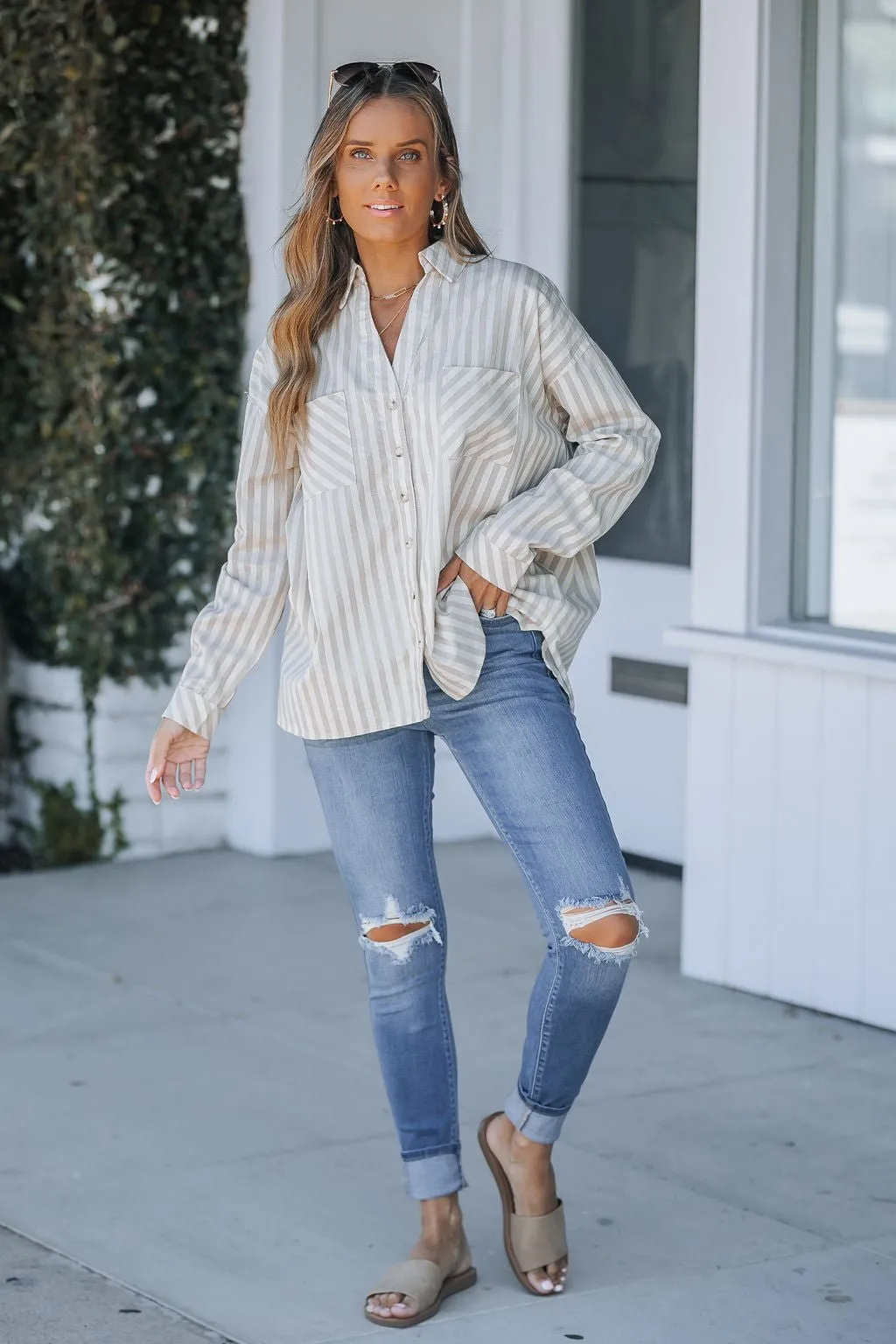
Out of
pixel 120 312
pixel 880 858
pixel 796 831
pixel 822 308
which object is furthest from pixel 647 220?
pixel 880 858

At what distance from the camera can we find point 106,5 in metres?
5.70

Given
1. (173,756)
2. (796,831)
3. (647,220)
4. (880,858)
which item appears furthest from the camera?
(647,220)

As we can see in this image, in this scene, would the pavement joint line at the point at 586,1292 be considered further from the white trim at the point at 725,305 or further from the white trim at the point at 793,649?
the white trim at the point at 725,305

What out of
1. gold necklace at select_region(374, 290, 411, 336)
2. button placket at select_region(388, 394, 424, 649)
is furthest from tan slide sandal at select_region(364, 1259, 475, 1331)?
gold necklace at select_region(374, 290, 411, 336)

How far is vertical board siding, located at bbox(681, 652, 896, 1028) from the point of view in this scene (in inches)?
178

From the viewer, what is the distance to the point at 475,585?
9.87 feet

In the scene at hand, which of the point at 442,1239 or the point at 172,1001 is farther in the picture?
the point at 172,1001

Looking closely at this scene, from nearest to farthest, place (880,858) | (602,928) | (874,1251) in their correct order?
(602,928)
(874,1251)
(880,858)

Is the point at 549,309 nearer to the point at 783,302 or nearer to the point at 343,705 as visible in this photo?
the point at 343,705

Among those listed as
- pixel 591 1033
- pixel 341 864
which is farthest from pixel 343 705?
pixel 591 1033

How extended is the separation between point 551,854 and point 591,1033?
0.90 ft

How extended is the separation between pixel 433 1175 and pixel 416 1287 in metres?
0.16

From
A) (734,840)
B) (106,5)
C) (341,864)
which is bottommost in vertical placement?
(734,840)

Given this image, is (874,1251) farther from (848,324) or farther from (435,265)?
(848,324)
